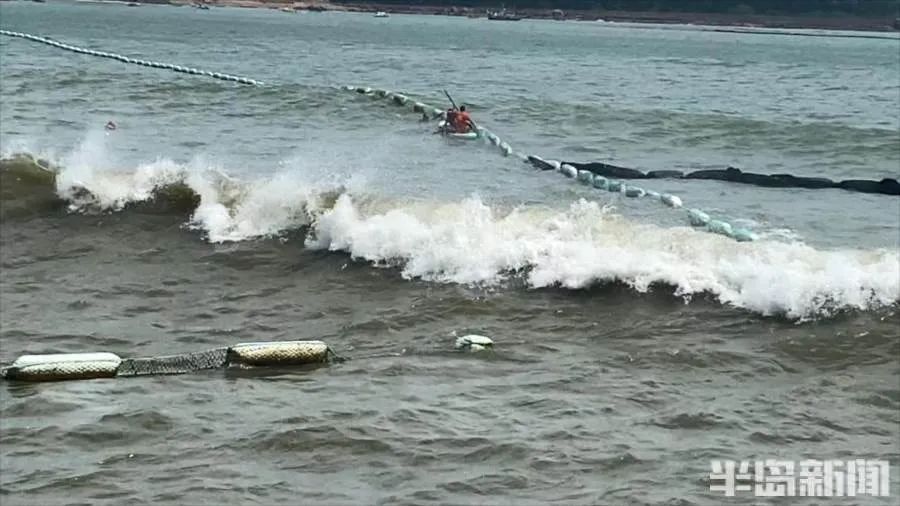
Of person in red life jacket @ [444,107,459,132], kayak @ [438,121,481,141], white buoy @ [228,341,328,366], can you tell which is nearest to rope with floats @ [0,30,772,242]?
kayak @ [438,121,481,141]

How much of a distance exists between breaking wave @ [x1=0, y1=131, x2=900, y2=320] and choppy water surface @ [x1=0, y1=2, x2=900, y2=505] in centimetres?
4

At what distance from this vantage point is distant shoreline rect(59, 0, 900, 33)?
144 m

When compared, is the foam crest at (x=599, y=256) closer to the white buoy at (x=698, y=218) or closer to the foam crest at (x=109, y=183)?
the white buoy at (x=698, y=218)

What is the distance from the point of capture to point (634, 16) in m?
159

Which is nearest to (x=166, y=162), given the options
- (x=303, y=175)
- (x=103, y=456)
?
(x=303, y=175)

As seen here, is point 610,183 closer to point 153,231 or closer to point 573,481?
point 153,231

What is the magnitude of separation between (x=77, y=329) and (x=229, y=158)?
399 inches

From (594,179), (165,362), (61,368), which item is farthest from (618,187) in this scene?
(61,368)

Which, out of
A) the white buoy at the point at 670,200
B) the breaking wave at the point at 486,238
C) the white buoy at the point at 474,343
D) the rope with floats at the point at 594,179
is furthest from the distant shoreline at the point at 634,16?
the white buoy at the point at 474,343

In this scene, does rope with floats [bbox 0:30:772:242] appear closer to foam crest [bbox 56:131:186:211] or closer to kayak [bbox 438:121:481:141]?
kayak [bbox 438:121:481:141]

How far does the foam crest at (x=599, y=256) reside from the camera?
1169cm

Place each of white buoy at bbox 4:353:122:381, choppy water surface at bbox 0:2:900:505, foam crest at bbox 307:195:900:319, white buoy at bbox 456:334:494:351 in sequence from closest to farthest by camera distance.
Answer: choppy water surface at bbox 0:2:900:505, white buoy at bbox 4:353:122:381, white buoy at bbox 456:334:494:351, foam crest at bbox 307:195:900:319

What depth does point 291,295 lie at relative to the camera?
506 inches

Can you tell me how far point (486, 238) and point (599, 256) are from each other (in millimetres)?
1358
